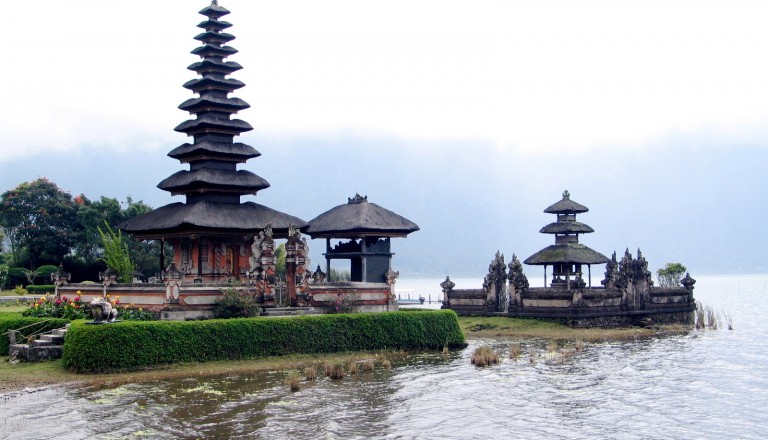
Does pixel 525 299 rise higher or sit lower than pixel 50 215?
lower

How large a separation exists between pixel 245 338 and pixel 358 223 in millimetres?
15005

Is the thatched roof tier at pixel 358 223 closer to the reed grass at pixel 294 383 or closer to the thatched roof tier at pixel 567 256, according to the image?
the thatched roof tier at pixel 567 256

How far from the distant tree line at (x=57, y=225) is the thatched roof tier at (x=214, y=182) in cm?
2291

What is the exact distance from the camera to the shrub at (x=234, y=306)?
1342 inches

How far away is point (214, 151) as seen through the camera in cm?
4397

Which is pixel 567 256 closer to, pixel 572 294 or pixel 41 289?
pixel 572 294

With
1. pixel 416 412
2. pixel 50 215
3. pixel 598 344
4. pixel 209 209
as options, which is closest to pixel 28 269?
pixel 50 215

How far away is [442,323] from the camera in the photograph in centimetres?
3869

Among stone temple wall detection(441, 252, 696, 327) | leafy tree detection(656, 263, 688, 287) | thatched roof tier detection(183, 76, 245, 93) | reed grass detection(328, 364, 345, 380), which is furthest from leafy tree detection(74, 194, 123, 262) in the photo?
leafy tree detection(656, 263, 688, 287)

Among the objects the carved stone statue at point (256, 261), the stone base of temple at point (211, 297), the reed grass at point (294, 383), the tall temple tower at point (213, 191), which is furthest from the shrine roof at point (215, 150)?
the reed grass at point (294, 383)

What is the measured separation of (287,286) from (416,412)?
534 inches

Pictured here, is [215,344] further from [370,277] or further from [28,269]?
[28,269]

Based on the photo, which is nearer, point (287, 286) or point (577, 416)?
point (577, 416)

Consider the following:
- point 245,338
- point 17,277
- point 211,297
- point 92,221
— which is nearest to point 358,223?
point 211,297
